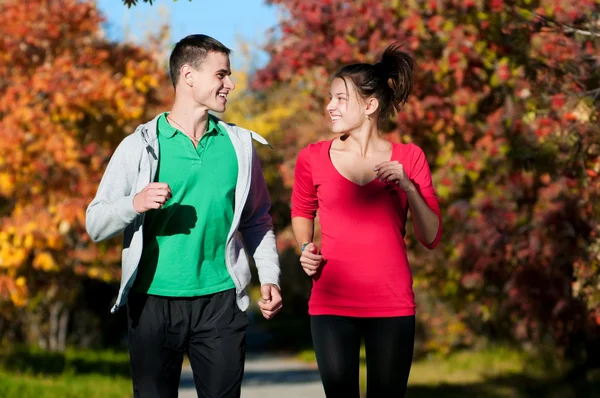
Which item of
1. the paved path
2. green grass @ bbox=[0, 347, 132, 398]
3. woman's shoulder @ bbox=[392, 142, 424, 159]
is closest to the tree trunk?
green grass @ bbox=[0, 347, 132, 398]

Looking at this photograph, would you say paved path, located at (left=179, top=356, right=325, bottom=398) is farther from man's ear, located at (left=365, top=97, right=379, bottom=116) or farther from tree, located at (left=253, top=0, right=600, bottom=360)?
man's ear, located at (left=365, top=97, right=379, bottom=116)

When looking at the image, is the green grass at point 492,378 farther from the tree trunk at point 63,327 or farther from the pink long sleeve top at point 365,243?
the pink long sleeve top at point 365,243

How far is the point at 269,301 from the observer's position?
5062 mm

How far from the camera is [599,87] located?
7809mm

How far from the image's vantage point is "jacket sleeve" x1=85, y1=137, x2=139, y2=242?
476 cm

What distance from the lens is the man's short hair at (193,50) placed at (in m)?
5.08

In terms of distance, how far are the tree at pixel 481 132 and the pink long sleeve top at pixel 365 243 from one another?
3.59 m

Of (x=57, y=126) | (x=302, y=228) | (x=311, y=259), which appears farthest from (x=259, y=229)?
(x=57, y=126)

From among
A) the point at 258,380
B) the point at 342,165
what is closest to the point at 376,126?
the point at 342,165

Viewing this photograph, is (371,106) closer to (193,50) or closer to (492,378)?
(193,50)

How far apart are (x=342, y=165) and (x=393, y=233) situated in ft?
1.36

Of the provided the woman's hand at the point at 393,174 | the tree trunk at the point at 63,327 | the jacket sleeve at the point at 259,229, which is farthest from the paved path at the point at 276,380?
the woman's hand at the point at 393,174

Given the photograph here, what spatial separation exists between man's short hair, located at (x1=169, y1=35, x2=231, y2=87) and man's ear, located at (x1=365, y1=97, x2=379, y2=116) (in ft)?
2.36

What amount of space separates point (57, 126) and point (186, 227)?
8.67m
